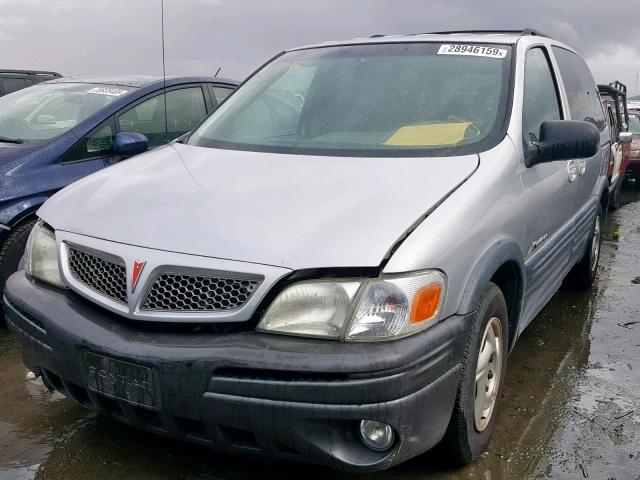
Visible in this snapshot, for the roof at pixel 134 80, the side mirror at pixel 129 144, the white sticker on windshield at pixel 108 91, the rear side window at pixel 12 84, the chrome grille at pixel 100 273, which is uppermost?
the roof at pixel 134 80

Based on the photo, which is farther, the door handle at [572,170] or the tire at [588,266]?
the tire at [588,266]

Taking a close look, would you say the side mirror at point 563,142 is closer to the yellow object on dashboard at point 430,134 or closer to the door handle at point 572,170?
the yellow object on dashboard at point 430,134

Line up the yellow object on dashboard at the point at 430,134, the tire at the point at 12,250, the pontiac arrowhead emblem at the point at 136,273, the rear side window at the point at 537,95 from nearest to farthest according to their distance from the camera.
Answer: the pontiac arrowhead emblem at the point at 136,273
the yellow object on dashboard at the point at 430,134
the rear side window at the point at 537,95
the tire at the point at 12,250

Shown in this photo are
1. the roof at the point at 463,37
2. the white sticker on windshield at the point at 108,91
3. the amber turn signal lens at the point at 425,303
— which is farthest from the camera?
the white sticker on windshield at the point at 108,91

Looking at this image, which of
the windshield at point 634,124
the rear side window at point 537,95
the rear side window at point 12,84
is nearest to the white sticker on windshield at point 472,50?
the rear side window at point 537,95

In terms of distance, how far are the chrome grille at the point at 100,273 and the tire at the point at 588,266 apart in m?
3.61

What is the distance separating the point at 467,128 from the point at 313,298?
1.32 metres

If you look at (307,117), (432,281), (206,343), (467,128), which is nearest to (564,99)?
(467,128)

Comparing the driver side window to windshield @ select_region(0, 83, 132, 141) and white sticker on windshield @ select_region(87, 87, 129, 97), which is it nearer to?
windshield @ select_region(0, 83, 132, 141)

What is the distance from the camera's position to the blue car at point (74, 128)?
4035 millimetres

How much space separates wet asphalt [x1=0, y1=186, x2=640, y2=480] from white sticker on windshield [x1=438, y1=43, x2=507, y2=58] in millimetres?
1695

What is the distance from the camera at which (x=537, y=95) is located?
357cm

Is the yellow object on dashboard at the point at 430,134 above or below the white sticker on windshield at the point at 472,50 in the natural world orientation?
below

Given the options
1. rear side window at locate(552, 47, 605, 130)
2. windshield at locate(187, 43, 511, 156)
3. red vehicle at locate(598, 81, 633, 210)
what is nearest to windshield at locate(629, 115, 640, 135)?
red vehicle at locate(598, 81, 633, 210)
